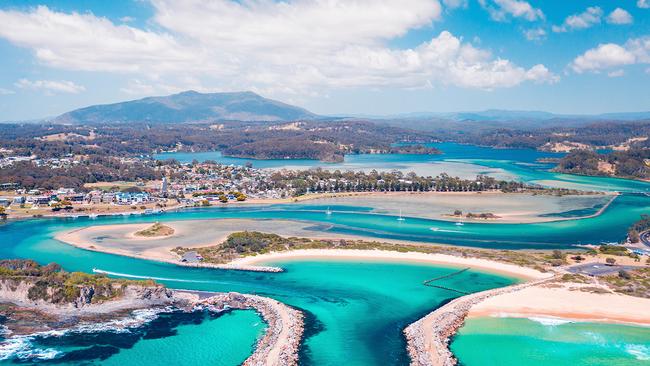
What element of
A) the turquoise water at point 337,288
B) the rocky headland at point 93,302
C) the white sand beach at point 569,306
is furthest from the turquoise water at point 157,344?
the white sand beach at point 569,306

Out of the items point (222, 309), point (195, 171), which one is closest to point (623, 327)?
point (222, 309)

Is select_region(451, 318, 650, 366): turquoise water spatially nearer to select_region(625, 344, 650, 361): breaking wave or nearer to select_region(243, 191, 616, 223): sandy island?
select_region(625, 344, 650, 361): breaking wave

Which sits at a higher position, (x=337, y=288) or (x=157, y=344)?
(x=337, y=288)

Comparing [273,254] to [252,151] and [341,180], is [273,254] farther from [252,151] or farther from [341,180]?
[252,151]

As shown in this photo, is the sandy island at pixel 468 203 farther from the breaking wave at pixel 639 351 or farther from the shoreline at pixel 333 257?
the breaking wave at pixel 639 351

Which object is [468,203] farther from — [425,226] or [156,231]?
[156,231]

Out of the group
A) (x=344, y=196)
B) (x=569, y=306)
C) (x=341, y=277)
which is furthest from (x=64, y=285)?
(x=344, y=196)
